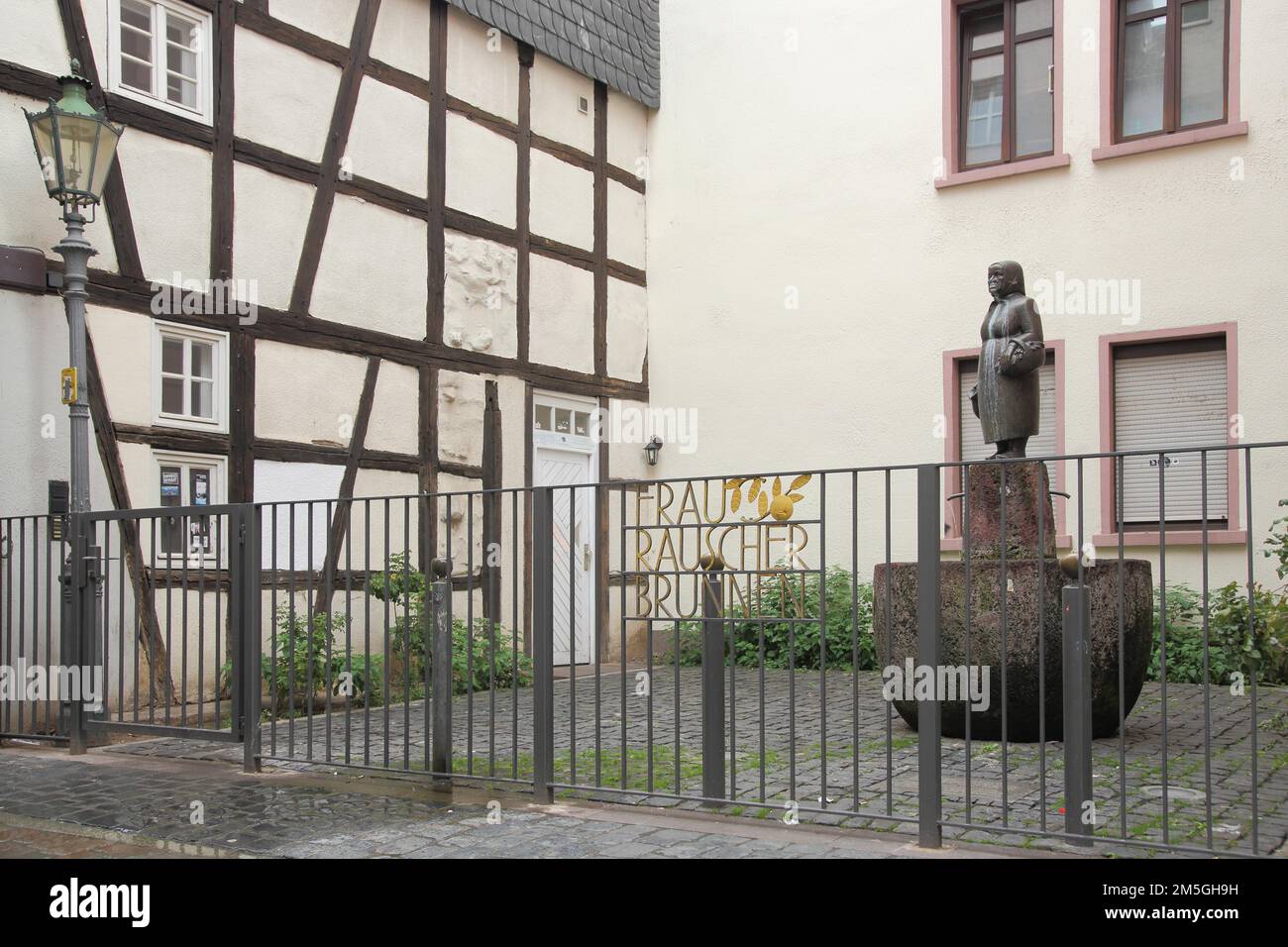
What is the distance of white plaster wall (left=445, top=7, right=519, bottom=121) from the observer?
39.3 feet

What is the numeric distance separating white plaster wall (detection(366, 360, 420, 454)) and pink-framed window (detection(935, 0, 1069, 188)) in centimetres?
554

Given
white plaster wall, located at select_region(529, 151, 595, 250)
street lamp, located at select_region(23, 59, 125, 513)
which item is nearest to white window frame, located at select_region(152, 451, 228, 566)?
street lamp, located at select_region(23, 59, 125, 513)

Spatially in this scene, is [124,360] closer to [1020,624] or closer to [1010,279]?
[1010,279]

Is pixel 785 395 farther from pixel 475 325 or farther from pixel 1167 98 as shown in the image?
pixel 1167 98

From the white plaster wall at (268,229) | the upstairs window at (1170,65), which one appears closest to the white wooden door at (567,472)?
the white plaster wall at (268,229)

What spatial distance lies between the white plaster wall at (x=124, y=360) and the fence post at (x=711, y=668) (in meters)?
5.15

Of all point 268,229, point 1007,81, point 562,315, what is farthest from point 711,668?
point 1007,81

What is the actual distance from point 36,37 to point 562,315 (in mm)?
5894

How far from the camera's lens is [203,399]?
953 cm

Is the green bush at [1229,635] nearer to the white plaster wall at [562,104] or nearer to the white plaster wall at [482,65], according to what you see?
the white plaster wall at [562,104]

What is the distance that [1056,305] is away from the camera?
38.7 ft

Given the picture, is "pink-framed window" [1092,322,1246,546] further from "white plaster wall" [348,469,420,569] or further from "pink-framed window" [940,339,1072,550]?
"white plaster wall" [348,469,420,569]
